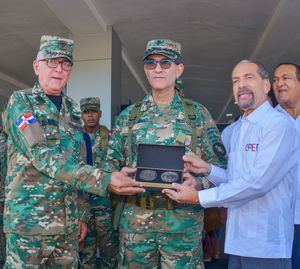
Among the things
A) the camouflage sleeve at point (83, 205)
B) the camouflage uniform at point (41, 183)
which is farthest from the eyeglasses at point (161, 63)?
the camouflage sleeve at point (83, 205)

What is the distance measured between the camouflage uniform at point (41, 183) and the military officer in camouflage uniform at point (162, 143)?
0.31 meters

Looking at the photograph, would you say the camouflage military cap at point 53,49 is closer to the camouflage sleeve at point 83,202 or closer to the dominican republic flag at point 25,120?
the dominican republic flag at point 25,120

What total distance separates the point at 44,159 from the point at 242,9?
404 centimetres

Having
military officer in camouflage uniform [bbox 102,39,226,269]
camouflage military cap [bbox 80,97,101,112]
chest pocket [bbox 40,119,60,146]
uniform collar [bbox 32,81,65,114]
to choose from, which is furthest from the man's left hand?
camouflage military cap [bbox 80,97,101,112]

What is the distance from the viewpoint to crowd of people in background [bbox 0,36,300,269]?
2.04 meters

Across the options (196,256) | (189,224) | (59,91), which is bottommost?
(196,256)

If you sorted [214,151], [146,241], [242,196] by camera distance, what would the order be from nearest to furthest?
[242,196]
[146,241]
[214,151]

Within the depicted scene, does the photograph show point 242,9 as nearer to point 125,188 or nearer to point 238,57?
point 238,57

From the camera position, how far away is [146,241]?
2.34 metres

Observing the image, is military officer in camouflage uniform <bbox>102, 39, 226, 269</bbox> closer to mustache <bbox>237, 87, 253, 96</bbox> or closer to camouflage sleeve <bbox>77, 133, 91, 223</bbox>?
camouflage sleeve <bbox>77, 133, 91, 223</bbox>

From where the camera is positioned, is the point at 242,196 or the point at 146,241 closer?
the point at 242,196

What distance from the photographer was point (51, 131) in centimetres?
229

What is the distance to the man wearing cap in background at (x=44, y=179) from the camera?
2.16 meters

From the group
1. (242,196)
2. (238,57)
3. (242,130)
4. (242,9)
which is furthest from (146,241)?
(238,57)
